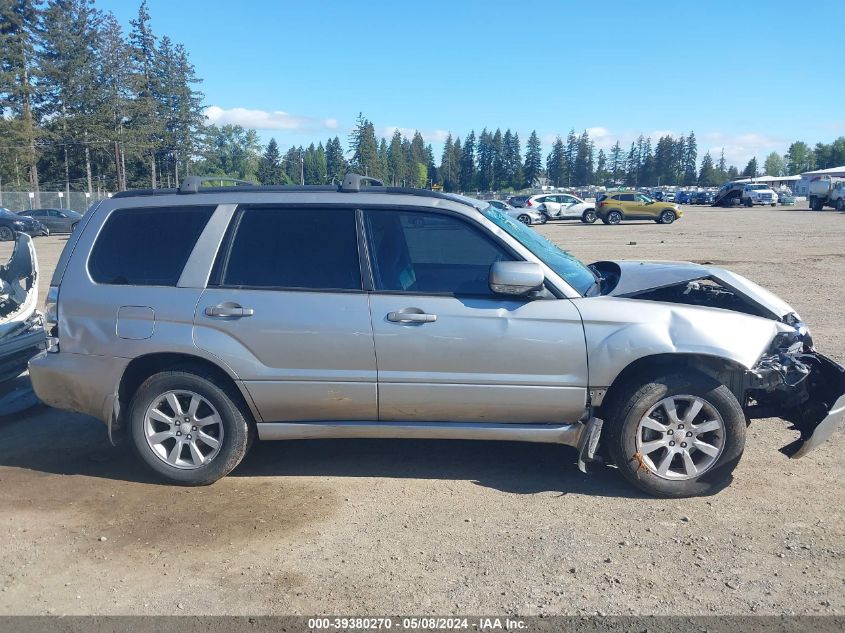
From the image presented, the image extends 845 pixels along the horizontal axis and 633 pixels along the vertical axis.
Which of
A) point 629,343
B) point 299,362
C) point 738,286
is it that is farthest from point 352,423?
point 738,286

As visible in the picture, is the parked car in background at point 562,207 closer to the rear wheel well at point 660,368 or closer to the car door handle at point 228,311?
the rear wheel well at point 660,368

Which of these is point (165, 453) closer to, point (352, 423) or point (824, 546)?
point (352, 423)

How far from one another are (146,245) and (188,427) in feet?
4.14

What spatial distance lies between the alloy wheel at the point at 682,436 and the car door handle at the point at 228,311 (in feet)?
8.34

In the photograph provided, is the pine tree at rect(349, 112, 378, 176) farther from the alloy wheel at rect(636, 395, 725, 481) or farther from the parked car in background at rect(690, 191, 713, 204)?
the alloy wheel at rect(636, 395, 725, 481)

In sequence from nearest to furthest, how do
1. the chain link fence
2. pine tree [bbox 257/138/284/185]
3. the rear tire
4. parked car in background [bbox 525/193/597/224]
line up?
the rear tire, parked car in background [bbox 525/193/597/224], the chain link fence, pine tree [bbox 257/138/284/185]

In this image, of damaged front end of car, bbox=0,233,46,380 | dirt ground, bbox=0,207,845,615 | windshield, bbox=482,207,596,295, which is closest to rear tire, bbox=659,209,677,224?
dirt ground, bbox=0,207,845,615

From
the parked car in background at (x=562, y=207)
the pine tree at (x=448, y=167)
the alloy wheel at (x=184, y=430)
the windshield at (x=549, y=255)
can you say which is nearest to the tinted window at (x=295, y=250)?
the alloy wheel at (x=184, y=430)

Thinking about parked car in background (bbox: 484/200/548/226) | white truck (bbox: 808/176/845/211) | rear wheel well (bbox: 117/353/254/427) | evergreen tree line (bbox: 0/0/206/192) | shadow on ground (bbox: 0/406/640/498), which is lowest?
shadow on ground (bbox: 0/406/640/498)

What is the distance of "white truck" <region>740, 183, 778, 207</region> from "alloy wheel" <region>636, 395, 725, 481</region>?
66.6 meters

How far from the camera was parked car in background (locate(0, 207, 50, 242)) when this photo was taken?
108 ft

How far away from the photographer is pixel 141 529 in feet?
13.6

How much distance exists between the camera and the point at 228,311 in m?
4.55

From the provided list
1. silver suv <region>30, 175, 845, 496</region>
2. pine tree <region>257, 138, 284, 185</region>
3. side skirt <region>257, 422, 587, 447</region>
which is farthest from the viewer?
pine tree <region>257, 138, 284, 185</region>
